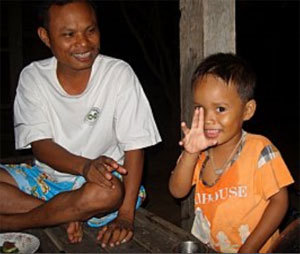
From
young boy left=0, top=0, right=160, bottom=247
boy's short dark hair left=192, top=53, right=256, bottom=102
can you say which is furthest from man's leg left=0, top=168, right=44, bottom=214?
boy's short dark hair left=192, top=53, right=256, bottom=102

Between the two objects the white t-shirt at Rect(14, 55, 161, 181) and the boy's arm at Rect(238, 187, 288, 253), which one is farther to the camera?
the white t-shirt at Rect(14, 55, 161, 181)

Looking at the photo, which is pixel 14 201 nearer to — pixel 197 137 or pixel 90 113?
pixel 90 113

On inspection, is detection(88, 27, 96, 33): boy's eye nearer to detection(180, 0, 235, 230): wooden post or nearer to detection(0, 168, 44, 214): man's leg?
detection(180, 0, 235, 230): wooden post

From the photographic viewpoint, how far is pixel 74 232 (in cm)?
247

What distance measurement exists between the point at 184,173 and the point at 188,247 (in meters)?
0.35

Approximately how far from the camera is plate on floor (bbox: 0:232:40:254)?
7.54ft

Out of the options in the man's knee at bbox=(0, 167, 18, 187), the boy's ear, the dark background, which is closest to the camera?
the boy's ear

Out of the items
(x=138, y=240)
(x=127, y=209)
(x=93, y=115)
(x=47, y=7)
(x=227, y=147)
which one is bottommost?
(x=138, y=240)

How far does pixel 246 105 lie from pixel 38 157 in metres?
1.22

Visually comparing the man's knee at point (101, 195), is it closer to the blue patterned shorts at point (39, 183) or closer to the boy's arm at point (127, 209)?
the boy's arm at point (127, 209)

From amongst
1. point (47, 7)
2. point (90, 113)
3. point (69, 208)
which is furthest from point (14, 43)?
point (69, 208)

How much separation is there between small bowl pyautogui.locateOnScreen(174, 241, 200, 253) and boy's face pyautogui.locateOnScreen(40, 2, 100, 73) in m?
1.14

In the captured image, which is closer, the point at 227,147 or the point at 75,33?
the point at 227,147

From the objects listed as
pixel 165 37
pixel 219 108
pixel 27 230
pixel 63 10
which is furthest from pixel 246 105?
pixel 165 37
